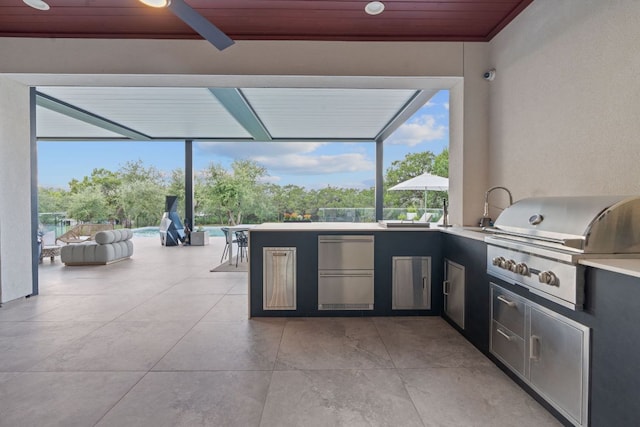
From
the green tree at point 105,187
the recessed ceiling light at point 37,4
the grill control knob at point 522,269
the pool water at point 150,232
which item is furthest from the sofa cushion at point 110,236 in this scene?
the green tree at point 105,187

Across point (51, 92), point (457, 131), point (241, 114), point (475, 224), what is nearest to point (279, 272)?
point (475, 224)

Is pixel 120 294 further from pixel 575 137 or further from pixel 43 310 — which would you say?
pixel 575 137

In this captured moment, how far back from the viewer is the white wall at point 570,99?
1758mm

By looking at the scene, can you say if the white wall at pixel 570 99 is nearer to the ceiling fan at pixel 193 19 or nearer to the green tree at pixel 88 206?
the ceiling fan at pixel 193 19

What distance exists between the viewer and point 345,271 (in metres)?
2.99

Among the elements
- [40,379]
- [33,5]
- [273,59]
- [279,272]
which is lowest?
[40,379]

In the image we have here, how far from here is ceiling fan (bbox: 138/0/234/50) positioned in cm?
186

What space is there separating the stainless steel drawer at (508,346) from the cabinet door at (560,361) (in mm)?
98

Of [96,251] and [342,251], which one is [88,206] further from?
[342,251]

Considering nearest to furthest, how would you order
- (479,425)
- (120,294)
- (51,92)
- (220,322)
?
1. (479,425)
2. (220,322)
3. (120,294)
4. (51,92)

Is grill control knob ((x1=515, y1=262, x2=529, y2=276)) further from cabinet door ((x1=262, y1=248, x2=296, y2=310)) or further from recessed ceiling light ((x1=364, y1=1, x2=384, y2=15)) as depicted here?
recessed ceiling light ((x1=364, y1=1, x2=384, y2=15))

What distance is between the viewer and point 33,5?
2.66 m

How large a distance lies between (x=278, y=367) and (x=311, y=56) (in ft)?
10.2

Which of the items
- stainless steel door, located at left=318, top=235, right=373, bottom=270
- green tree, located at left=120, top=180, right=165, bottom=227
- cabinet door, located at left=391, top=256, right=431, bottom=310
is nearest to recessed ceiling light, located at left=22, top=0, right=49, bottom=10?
stainless steel door, located at left=318, top=235, right=373, bottom=270
